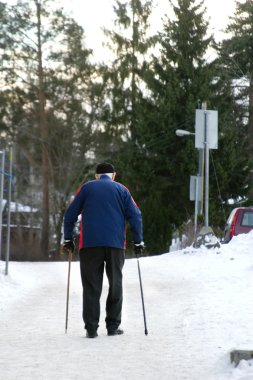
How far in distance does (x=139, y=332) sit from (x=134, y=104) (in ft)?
116

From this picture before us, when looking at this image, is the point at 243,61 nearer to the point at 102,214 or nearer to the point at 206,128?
the point at 206,128

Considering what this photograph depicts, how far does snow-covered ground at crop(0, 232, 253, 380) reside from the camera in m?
6.17

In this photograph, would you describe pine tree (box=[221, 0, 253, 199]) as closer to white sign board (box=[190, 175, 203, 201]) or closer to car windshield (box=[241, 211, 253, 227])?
white sign board (box=[190, 175, 203, 201])

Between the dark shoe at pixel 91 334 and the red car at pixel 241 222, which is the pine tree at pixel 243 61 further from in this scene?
the dark shoe at pixel 91 334

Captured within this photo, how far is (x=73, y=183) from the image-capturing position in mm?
45062

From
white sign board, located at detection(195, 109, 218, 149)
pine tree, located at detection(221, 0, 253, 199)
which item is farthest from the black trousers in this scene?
pine tree, located at detection(221, 0, 253, 199)

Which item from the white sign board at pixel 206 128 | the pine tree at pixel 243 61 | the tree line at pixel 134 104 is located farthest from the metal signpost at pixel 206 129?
the pine tree at pixel 243 61

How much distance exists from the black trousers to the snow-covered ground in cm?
25

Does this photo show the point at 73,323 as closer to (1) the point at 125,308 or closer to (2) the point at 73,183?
(1) the point at 125,308

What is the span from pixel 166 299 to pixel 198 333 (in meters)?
3.55

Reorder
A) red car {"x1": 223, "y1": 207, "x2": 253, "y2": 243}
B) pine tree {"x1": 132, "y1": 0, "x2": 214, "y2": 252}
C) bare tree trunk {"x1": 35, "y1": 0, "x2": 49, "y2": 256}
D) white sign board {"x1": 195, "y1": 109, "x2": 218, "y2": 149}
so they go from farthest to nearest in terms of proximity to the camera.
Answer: bare tree trunk {"x1": 35, "y1": 0, "x2": 49, "y2": 256} < pine tree {"x1": 132, "y1": 0, "x2": 214, "y2": 252} < white sign board {"x1": 195, "y1": 109, "x2": 218, "y2": 149} < red car {"x1": 223, "y1": 207, "x2": 253, "y2": 243}

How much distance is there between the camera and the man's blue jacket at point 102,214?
822 centimetres

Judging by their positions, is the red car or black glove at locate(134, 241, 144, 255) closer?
black glove at locate(134, 241, 144, 255)

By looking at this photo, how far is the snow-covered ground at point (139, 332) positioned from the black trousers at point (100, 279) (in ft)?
0.82
